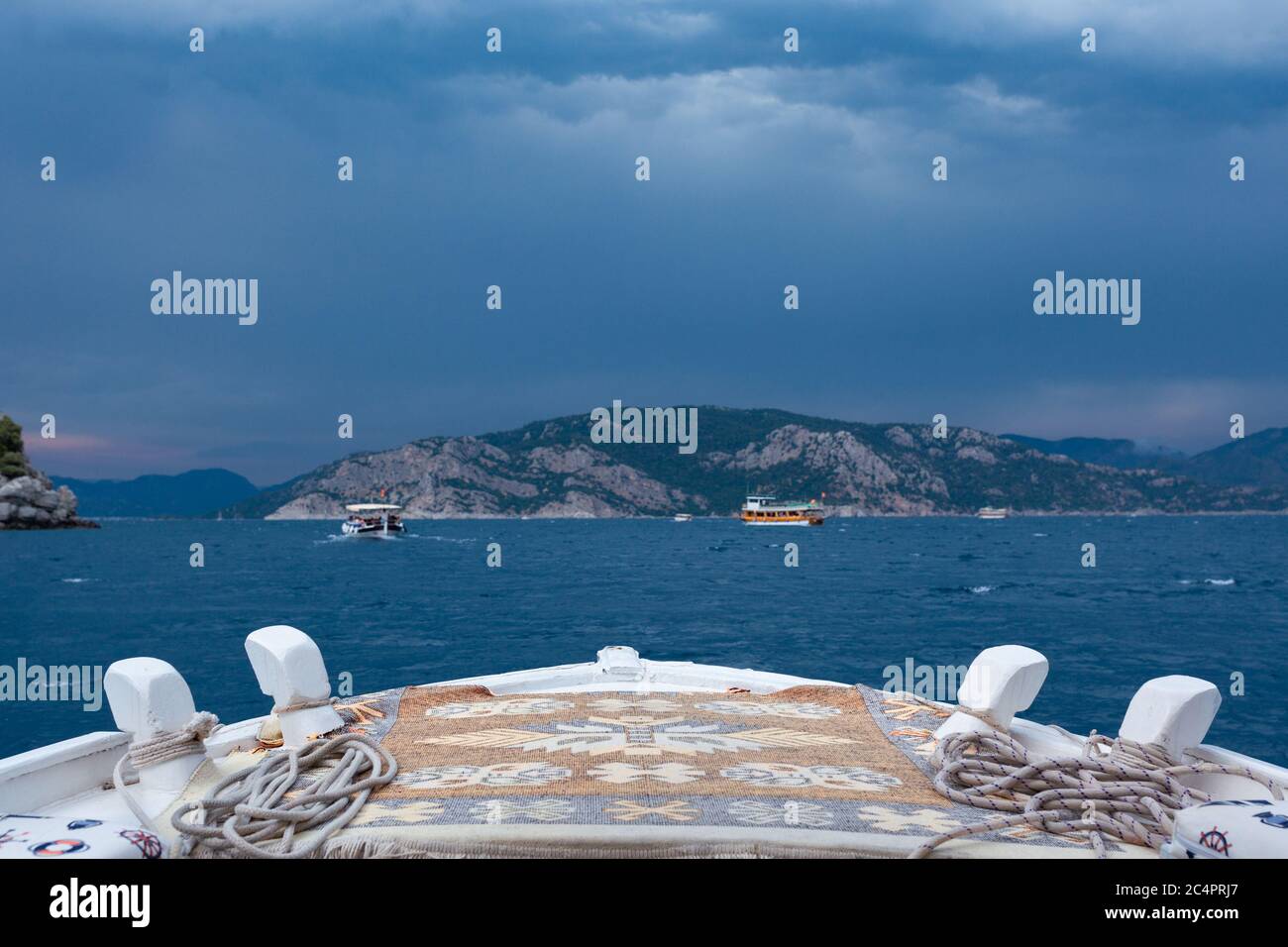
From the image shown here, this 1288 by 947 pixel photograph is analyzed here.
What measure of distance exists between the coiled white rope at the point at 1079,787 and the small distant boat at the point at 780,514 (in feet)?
499

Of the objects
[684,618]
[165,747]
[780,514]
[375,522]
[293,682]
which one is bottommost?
[684,618]

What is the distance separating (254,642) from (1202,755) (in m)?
5.94

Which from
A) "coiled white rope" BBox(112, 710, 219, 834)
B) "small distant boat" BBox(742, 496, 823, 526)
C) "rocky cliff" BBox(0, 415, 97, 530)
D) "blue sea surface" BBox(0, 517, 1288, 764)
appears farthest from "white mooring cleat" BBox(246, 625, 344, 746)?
"rocky cliff" BBox(0, 415, 97, 530)

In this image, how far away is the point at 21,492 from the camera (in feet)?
443

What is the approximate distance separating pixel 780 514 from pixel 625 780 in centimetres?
15758

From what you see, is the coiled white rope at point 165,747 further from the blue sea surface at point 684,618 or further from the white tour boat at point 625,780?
the blue sea surface at point 684,618

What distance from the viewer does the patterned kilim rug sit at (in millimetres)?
3852

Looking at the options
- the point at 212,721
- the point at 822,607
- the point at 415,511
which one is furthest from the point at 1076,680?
the point at 415,511

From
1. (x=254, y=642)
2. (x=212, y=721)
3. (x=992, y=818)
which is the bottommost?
(x=992, y=818)

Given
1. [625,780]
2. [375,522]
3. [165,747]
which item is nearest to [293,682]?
[165,747]

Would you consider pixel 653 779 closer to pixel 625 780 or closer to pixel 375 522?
pixel 625 780

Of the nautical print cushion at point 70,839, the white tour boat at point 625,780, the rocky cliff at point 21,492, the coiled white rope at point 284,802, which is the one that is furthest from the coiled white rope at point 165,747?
the rocky cliff at point 21,492
